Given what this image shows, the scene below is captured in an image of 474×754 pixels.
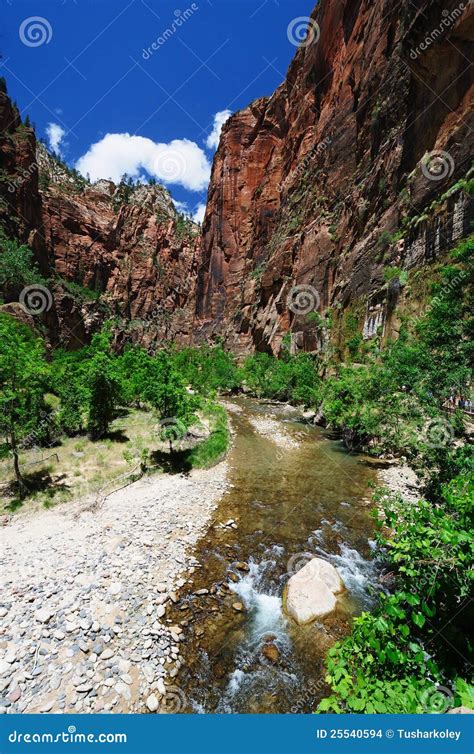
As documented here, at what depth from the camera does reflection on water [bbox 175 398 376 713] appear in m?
5.06

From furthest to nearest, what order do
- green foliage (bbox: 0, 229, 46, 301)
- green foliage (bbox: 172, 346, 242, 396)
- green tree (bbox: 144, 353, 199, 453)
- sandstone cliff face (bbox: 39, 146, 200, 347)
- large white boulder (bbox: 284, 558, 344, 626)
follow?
sandstone cliff face (bbox: 39, 146, 200, 347) < green foliage (bbox: 172, 346, 242, 396) < green foliage (bbox: 0, 229, 46, 301) < green tree (bbox: 144, 353, 199, 453) < large white boulder (bbox: 284, 558, 344, 626)

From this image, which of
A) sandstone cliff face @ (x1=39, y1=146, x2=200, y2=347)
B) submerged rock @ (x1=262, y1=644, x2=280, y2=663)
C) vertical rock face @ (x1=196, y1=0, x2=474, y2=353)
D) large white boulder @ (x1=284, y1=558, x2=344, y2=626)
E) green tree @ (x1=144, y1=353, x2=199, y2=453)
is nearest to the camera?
submerged rock @ (x1=262, y1=644, x2=280, y2=663)

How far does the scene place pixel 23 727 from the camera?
3.34 m

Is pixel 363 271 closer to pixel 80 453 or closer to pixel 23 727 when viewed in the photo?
pixel 80 453

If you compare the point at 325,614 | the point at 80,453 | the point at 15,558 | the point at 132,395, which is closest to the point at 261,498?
the point at 325,614

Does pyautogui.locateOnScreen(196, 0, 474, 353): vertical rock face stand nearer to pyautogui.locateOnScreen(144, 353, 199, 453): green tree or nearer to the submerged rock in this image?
pyautogui.locateOnScreen(144, 353, 199, 453): green tree

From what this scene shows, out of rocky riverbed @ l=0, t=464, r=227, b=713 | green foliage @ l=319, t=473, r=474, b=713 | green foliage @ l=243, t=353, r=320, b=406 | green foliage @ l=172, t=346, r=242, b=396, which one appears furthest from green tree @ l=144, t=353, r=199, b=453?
green foliage @ l=172, t=346, r=242, b=396

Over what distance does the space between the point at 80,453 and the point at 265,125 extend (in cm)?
9128

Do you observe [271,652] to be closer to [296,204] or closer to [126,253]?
[296,204]

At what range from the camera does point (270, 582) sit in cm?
739

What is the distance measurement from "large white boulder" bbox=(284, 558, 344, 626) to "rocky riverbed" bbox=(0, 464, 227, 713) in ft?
7.87

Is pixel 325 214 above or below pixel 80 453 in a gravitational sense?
above

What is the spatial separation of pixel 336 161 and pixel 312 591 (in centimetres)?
5312

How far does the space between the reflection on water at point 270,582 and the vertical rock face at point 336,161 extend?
925 inches
